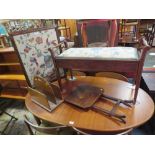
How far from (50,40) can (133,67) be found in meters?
1.09

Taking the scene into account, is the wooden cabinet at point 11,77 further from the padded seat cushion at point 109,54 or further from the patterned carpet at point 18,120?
the padded seat cushion at point 109,54

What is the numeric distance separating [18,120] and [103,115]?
1.86 meters

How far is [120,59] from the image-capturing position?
1062mm

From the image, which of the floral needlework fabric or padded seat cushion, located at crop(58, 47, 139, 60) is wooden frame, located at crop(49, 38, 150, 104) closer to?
padded seat cushion, located at crop(58, 47, 139, 60)

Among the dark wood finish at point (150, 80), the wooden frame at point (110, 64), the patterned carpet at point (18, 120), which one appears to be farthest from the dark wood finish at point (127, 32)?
the wooden frame at point (110, 64)

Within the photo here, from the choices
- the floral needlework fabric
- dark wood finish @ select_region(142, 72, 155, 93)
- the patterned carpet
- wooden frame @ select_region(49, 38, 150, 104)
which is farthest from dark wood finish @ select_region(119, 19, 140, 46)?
wooden frame @ select_region(49, 38, 150, 104)

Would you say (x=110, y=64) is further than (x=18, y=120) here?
No

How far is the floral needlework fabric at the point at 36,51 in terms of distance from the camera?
1.47 metres

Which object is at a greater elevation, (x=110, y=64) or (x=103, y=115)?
(x=110, y=64)

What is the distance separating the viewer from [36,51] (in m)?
1.59

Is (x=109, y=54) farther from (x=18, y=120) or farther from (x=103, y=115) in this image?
(x=18, y=120)

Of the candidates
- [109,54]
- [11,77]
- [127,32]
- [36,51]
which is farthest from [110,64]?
[127,32]
